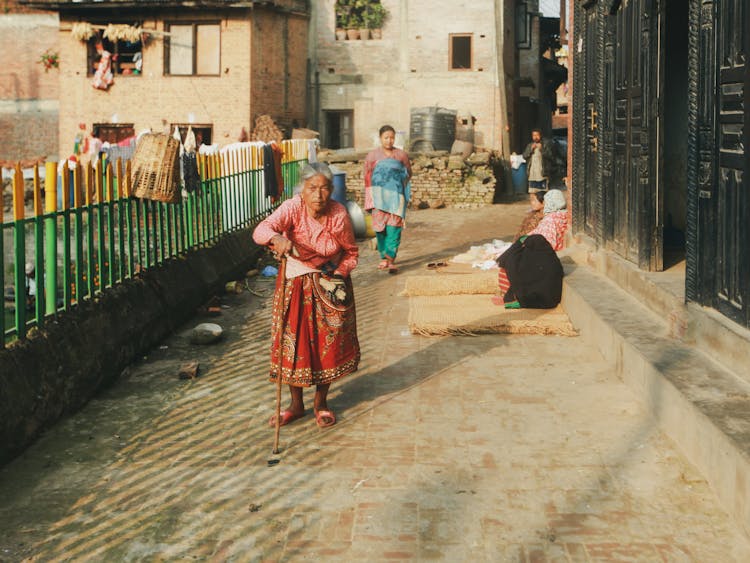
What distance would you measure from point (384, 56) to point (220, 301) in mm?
Answer: 19904

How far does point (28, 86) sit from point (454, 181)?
14.8m

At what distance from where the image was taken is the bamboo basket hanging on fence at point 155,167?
25.9 ft

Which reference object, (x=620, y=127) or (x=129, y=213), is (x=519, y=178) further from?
(x=129, y=213)

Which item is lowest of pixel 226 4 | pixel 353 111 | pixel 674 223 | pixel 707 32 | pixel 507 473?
pixel 507 473

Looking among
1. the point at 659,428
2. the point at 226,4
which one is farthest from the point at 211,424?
the point at 226,4

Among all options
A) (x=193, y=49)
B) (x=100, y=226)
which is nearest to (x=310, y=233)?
(x=100, y=226)

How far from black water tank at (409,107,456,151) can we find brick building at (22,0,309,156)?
13.3ft

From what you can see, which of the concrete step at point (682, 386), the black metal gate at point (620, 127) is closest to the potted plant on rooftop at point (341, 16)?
the black metal gate at point (620, 127)

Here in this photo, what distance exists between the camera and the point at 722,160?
5.43m

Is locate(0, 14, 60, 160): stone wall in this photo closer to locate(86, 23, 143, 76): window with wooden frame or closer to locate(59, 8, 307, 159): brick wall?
locate(59, 8, 307, 159): brick wall

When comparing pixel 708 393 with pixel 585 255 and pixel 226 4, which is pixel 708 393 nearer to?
pixel 585 255

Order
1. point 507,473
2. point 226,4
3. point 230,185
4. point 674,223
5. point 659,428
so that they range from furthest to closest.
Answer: point 226,4 < point 230,185 < point 674,223 < point 659,428 < point 507,473

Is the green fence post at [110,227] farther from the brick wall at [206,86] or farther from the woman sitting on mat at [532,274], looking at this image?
the brick wall at [206,86]

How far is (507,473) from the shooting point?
4.80 m
